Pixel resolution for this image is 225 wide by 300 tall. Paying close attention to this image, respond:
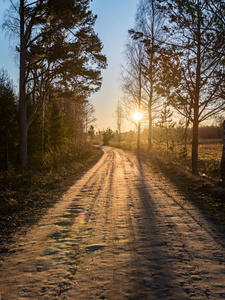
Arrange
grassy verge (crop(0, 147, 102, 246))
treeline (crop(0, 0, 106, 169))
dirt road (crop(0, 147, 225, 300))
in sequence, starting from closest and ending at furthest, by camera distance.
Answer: dirt road (crop(0, 147, 225, 300))
grassy verge (crop(0, 147, 102, 246))
treeline (crop(0, 0, 106, 169))

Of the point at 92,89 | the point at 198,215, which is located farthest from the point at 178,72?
the point at 198,215

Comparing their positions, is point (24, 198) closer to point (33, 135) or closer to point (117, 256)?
point (117, 256)

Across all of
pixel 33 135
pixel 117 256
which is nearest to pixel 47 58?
pixel 33 135

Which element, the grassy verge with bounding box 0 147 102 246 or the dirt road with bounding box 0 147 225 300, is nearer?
the dirt road with bounding box 0 147 225 300

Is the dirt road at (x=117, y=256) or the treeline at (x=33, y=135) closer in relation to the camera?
the dirt road at (x=117, y=256)

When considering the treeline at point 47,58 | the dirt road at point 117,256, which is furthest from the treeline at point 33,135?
the dirt road at point 117,256

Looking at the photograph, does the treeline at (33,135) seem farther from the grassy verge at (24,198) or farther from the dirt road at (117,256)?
the dirt road at (117,256)

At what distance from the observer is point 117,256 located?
3693 mm

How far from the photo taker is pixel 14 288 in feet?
9.61

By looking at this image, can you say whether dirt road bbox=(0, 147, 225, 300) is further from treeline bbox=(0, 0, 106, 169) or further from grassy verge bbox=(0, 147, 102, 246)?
treeline bbox=(0, 0, 106, 169)

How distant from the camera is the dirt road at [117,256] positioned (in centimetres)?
286

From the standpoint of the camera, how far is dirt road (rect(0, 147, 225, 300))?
2.86 metres

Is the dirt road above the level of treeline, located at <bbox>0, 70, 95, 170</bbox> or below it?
below

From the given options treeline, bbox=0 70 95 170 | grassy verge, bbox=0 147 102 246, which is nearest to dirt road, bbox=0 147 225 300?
grassy verge, bbox=0 147 102 246
